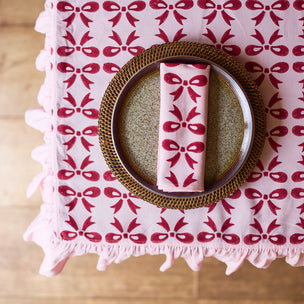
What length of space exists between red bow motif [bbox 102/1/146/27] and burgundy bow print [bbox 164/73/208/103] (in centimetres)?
14

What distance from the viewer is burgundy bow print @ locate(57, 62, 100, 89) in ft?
1.97

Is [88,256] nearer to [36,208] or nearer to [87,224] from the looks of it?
[36,208]

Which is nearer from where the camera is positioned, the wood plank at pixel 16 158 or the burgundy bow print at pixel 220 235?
the burgundy bow print at pixel 220 235

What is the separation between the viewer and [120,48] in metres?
0.60

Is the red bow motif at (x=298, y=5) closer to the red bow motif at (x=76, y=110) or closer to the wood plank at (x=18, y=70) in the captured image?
the red bow motif at (x=76, y=110)

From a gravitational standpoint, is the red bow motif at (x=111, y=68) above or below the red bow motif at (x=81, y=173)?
above

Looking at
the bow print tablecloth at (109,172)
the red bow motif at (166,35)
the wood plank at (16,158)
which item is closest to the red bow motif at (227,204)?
the bow print tablecloth at (109,172)

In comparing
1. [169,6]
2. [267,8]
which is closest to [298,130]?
[267,8]

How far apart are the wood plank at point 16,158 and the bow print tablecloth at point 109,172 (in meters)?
0.33

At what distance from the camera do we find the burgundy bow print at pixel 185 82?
54 centimetres

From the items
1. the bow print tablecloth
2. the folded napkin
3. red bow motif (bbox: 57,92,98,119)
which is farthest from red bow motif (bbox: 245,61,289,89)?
red bow motif (bbox: 57,92,98,119)

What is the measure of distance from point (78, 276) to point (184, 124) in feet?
2.20

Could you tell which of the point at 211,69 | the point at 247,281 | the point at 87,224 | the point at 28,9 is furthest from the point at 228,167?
the point at 28,9

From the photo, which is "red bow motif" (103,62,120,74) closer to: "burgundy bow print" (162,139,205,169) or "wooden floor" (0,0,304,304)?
"burgundy bow print" (162,139,205,169)
